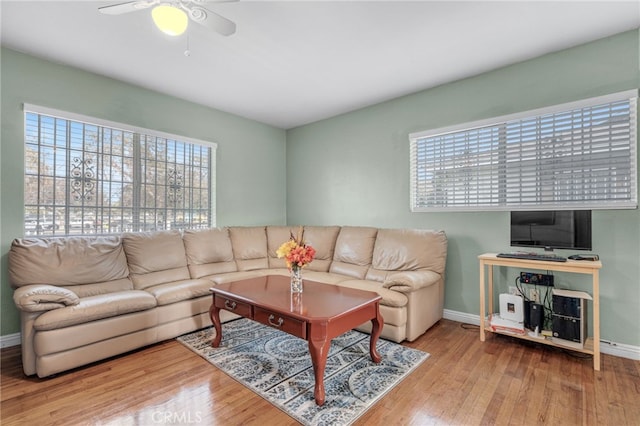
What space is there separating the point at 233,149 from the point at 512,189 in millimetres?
3728

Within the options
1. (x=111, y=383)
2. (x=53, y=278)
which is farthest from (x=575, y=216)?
(x=53, y=278)

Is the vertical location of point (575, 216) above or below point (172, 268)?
above

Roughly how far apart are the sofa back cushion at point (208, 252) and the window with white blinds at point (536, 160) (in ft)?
8.26

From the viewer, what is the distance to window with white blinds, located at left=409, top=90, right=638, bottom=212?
2598mm

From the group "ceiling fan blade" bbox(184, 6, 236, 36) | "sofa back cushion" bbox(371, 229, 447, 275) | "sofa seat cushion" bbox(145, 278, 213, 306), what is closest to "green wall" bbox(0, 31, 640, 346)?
"sofa back cushion" bbox(371, 229, 447, 275)

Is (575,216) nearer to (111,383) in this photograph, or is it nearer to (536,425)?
(536,425)

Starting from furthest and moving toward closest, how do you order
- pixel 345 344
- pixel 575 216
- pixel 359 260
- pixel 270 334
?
pixel 359 260
pixel 270 334
pixel 345 344
pixel 575 216

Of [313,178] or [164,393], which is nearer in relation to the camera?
[164,393]

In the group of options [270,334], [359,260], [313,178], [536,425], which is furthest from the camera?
[313,178]

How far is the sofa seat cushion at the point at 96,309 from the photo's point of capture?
2.20 metres

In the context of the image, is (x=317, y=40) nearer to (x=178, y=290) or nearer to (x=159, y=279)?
(x=178, y=290)

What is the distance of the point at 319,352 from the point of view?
75.7 inches

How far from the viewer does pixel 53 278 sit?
8.73ft

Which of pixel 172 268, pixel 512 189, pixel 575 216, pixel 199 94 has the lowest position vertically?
pixel 172 268
